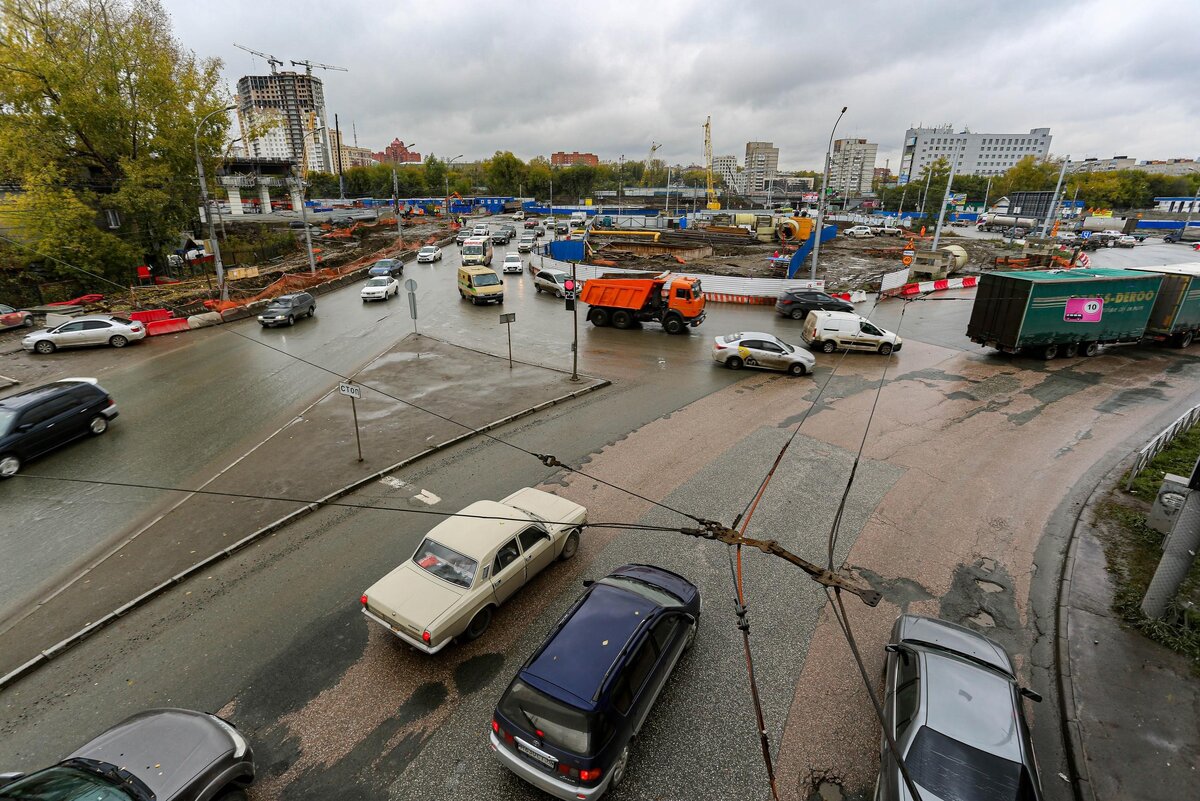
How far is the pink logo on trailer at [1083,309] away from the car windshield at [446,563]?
74.3 feet

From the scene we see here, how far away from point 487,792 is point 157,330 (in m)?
26.7

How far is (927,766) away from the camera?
495cm

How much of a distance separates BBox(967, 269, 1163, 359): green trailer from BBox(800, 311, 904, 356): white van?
11.3 feet

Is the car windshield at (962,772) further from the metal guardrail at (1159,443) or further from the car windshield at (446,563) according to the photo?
the metal guardrail at (1159,443)

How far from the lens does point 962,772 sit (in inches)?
192

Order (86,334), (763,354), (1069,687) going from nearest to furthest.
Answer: (1069,687) → (763,354) → (86,334)

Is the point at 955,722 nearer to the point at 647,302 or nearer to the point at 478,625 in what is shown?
the point at 478,625

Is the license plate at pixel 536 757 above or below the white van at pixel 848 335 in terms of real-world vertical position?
below

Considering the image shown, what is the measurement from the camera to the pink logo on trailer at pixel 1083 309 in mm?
19031

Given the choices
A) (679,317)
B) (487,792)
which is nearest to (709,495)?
(487,792)

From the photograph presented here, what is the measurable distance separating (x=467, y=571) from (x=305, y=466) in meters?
6.87

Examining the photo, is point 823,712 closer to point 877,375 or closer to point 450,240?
point 877,375

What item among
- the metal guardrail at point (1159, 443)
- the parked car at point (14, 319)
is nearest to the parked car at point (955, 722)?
the metal guardrail at point (1159, 443)

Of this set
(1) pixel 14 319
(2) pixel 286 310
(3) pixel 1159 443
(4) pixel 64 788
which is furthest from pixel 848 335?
(1) pixel 14 319
